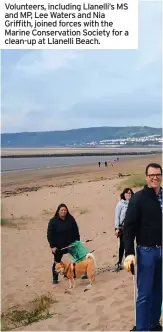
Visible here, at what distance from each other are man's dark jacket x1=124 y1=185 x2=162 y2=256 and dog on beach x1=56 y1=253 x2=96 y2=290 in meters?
2.93

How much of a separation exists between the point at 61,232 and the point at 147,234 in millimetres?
3180

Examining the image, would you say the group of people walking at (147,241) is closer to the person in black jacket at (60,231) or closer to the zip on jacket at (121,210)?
the person in black jacket at (60,231)

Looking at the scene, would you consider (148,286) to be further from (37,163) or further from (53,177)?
(37,163)

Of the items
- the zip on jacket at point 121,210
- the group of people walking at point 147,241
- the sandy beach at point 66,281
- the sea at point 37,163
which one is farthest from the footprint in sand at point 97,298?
the sea at point 37,163

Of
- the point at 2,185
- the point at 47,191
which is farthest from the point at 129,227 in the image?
the point at 2,185

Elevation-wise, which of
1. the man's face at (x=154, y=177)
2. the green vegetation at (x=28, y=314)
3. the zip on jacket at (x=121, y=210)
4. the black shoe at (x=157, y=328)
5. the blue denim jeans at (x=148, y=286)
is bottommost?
the green vegetation at (x=28, y=314)

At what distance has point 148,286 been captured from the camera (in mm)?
4590

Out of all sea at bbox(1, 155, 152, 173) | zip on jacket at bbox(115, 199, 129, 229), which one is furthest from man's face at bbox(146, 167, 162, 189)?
sea at bbox(1, 155, 152, 173)

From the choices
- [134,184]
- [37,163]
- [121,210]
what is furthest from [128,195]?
[37,163]

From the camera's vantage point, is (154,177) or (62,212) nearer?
(154,177)

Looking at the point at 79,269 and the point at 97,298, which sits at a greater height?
the point at 79,269

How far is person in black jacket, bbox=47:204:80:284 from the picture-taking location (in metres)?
7.41

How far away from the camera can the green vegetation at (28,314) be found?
6203 millimetres

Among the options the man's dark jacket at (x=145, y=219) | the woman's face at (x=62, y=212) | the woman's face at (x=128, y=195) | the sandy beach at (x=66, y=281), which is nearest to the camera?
the man's dark jacket at (x=145, y=219)
